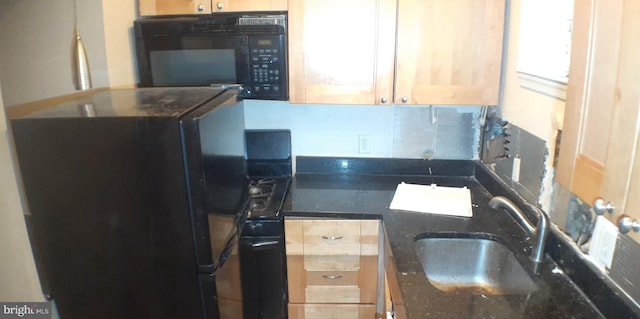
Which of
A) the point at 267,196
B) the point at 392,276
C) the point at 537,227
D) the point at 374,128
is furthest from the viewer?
the point at 374,128

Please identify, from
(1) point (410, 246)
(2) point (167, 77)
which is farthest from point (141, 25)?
(1) point (410, 246)

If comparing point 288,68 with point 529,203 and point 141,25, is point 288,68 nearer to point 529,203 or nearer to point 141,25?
point 141,25

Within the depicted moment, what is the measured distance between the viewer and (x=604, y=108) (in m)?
0.83

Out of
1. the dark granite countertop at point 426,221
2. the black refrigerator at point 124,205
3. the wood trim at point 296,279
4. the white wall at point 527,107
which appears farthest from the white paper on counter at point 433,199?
the black refrigerator at point 124,205

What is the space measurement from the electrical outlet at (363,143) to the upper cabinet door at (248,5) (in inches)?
31.6

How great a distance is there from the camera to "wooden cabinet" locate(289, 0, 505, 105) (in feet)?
5.70

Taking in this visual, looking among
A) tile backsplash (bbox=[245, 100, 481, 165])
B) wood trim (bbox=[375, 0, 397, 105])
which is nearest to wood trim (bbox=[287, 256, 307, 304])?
tile backsplash (bbox=[245, 100, 481, 165])

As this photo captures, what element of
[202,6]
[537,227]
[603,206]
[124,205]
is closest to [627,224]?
[603,206]

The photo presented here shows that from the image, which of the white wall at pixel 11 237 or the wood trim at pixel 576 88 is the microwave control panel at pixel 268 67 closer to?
the white wall at pixel 11 237

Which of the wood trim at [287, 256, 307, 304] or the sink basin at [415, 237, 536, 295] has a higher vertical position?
the sink basin at [415, 237, 536, 295]

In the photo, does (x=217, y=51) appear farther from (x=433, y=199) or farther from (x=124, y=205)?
(x=433, y=199)

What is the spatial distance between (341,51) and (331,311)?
3.83 feet

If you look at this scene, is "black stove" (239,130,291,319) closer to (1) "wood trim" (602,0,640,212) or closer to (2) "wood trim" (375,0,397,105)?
(2) "wood trim" (375,0,397,105)

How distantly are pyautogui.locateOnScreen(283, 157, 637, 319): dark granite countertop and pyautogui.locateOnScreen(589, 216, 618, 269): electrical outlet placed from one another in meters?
0.13
